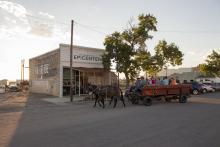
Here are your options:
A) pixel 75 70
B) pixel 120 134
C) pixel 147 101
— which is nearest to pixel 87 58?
pixel 75 70

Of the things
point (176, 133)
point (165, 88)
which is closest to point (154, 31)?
point (165, 88)

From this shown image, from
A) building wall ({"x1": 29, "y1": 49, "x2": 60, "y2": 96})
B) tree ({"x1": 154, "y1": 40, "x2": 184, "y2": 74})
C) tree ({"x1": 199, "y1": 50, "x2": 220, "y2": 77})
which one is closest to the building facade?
building wall ({"x1": 29, "y1": 49, "x2": 60, "y2": 96})

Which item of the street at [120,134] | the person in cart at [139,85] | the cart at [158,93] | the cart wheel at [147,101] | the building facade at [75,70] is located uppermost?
the building facade at [75,70]

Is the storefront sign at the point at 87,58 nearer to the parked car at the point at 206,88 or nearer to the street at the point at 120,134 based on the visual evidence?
the parked car at the point at 206,88

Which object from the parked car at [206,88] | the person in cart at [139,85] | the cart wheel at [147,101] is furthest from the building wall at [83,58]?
the parked car at [206,88]

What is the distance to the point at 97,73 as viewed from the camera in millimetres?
34000

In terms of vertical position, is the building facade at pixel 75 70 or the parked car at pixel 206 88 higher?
the building facade at pixel 75 70

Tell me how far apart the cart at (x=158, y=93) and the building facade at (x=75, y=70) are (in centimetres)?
1206

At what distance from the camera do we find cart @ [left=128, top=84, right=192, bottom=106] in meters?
19.3

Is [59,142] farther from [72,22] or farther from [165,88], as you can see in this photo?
[72,22]

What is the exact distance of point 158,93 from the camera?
65.5ft

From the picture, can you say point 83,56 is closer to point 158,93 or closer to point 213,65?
point 158,93

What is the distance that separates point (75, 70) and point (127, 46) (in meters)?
6.81

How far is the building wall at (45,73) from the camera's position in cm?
3184
